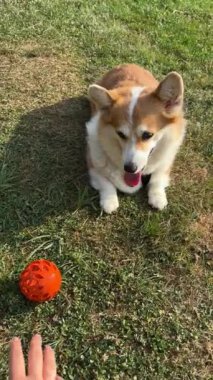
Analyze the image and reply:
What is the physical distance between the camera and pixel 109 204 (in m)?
3.23

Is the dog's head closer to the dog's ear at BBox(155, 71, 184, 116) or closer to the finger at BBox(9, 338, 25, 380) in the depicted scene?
the dog's ear at BBox(155, 71, 184, 116)

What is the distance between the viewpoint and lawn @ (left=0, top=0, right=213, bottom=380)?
266 centimetres

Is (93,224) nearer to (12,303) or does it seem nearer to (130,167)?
(130,167)

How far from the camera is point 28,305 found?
2.77 metres

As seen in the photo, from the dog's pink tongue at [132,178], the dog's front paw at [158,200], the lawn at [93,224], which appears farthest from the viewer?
the dog's front paw at [158,200]

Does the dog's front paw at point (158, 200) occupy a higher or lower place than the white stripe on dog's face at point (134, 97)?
lower

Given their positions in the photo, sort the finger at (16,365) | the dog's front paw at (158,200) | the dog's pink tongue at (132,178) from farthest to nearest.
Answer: the dog's front paw at (158,200)
the dog's pink tongue at (132,178)
the finger at (16,365)

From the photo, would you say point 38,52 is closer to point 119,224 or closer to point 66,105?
point 66,105

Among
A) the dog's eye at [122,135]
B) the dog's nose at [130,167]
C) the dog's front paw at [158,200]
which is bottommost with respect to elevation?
the dog's front paw at [158,200]

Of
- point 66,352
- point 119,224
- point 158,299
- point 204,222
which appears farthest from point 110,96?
point 66,352

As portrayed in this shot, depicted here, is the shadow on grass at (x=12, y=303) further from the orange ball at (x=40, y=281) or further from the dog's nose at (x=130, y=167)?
the dog's nose at (x=130, y=167)

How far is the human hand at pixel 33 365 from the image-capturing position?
1617 mm

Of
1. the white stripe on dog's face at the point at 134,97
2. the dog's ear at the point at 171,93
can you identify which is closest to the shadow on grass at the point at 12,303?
the white stripe on dog's face at the point at 134,97

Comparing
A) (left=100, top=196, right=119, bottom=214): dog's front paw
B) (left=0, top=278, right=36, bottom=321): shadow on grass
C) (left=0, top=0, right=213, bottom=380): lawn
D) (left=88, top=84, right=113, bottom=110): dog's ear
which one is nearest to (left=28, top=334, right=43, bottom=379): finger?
(left=0, top=0, right=213, bottom=380): lawn
